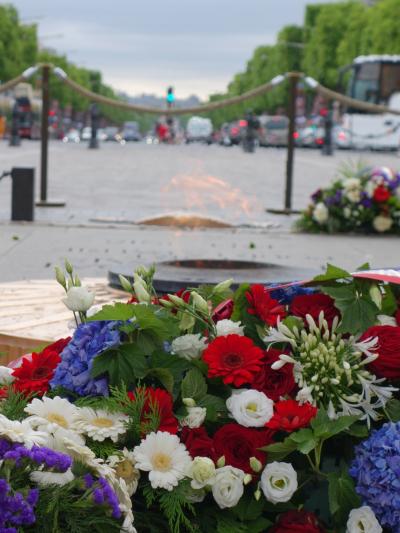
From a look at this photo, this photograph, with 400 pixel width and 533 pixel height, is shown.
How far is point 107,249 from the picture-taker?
10398 millimetres

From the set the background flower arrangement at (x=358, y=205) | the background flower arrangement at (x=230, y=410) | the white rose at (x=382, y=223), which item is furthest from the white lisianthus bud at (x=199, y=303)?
the white rose at (x=382, y=223)

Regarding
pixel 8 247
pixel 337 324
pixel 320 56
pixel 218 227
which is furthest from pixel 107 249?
pixel 320 56

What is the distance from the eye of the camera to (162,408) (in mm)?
2338

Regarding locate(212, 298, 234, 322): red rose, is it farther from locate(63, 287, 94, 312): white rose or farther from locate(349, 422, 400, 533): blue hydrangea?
locate(349, 422, 400, 533): blue hydrangea

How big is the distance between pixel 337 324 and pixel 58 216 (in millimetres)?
11038

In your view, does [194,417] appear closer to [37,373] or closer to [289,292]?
[37,373]

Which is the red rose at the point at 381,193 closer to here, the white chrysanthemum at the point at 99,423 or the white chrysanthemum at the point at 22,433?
the white chrysanthemum at the point at 99,423

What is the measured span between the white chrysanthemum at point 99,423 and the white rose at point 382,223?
33.8ft

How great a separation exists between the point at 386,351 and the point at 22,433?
741 mm

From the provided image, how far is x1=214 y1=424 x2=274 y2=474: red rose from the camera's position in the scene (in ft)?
7.64

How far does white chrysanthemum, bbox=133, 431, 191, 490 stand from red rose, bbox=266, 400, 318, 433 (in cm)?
18

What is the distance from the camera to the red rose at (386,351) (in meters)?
2.44

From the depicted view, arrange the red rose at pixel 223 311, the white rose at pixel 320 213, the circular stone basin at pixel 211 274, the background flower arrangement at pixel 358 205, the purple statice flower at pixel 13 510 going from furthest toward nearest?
the white rose at pixel 320 213
the background flower arrangement at pixel 358 205
the circular stone basin at pixel 211 274
the red rose at pixel 223 311
the purple statice flower at pixel 13 510

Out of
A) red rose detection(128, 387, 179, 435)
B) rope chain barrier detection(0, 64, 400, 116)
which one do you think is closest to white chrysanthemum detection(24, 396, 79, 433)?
red rose detection(128, 387, 179, 435)
